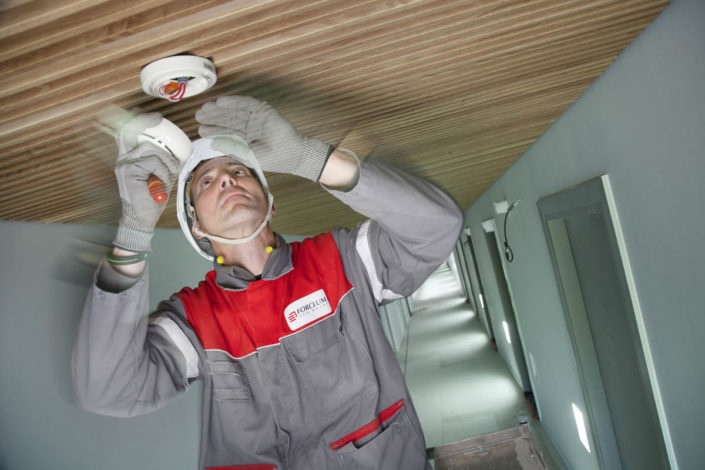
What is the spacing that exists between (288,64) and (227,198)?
2.03ft

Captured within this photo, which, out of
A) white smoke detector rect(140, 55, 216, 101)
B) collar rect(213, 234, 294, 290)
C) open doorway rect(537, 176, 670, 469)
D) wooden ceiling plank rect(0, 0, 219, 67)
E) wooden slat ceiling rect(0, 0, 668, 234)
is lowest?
open doorway rect(537, 176, 670, 469)

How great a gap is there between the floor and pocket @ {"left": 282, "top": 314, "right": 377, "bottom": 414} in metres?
1.71

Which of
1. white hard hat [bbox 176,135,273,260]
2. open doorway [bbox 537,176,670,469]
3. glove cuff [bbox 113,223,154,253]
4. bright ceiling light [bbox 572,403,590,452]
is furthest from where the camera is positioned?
bright ceiling light [bbox 572,403,590,452]

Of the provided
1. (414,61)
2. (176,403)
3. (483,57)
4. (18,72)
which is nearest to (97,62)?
(18,72)

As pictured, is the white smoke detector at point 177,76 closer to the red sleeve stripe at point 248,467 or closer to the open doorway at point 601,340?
the red sleeve stripe at point 248,467

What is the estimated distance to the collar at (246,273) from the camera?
1696mm

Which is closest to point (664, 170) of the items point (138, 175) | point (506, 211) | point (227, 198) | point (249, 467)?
point (227, 198)

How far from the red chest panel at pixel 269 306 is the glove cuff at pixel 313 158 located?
46 cm

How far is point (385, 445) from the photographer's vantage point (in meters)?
1.61

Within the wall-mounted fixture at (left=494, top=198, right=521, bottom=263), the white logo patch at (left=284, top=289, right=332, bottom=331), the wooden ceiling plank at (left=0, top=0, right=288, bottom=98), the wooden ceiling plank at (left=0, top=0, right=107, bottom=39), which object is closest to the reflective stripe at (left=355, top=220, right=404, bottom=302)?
the white logo patch at (left=284, top=289, right=332, bottom=331)

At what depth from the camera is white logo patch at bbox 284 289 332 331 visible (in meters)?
1.66

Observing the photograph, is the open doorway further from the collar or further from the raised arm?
the raised arm

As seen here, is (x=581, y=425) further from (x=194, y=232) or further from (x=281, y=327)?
(x=194, y=232)

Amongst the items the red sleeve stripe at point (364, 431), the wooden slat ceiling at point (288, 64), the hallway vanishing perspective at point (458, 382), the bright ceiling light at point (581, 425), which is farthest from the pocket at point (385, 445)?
the bright ceiling light at point (581, 425)
